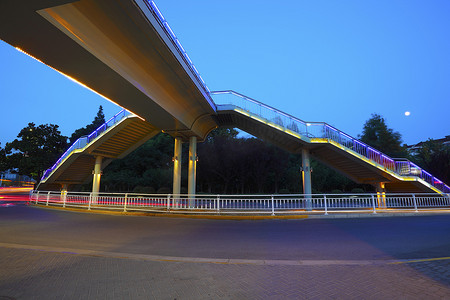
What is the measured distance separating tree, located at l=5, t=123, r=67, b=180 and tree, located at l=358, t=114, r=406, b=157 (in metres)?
53.1

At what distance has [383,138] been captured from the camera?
1487 inches

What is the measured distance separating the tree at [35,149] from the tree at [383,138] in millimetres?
53058

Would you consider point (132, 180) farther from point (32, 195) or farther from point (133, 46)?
point (133, 46)

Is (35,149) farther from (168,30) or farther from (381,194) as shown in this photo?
(381,194)

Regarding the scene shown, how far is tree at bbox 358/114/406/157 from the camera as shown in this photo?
36625 millimetres

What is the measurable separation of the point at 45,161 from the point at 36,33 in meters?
37.5

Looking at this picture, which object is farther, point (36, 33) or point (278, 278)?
point (36, 33)

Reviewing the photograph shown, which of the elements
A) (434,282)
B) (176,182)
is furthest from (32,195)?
(434,282)

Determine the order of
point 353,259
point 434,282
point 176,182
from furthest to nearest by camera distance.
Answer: point 176,182 → point 353,259 → point 434,282

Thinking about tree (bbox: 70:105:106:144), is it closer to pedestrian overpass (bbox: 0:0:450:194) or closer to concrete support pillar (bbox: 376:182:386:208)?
pedestrian overpass (bbox: 0:0:450:194)

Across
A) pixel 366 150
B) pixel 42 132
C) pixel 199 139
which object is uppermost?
pixel 42 132

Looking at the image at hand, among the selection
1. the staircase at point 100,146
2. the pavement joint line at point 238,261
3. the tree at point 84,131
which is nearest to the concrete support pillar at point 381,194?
the pavement joint line at point 238,261

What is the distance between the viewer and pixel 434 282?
383 centimetres

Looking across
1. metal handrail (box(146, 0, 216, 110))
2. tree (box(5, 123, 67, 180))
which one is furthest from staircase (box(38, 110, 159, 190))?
tree (box(5, 123, 67, 180))
